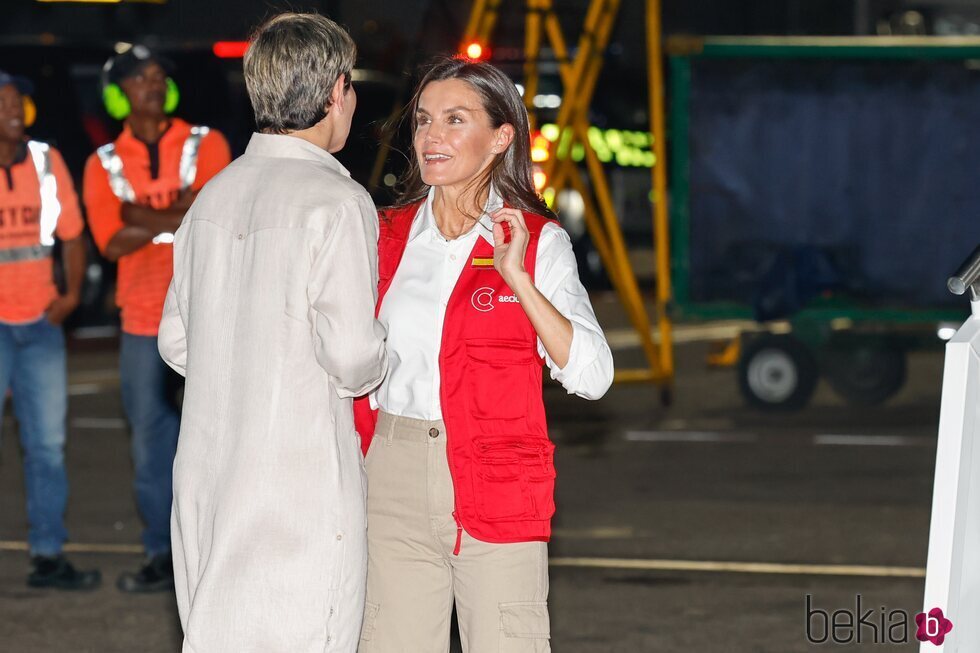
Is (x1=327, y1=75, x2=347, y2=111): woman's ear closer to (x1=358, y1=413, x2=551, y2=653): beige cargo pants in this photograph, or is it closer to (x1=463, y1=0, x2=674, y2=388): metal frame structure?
(x1=358, y1=413, x2=551, y2=653): beige cargo pants

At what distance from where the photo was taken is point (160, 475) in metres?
6.95

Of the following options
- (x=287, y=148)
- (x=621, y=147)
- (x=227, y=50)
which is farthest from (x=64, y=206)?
(x=621, y=147)

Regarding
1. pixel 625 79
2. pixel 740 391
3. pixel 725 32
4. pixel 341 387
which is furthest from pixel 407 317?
pixel 725 32

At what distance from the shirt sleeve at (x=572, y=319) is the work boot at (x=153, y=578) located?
12.0ft

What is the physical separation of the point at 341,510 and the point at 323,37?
1.01 meters

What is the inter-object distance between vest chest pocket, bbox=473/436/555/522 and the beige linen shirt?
0.33 metres

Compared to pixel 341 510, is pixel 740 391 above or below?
below

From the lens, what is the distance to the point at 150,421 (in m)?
6.94

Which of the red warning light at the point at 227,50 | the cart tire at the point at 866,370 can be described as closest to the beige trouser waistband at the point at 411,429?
the cart tire at the point at 866,370

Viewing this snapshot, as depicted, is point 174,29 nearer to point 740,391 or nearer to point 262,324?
point 740,391

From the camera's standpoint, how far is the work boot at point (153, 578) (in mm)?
7032

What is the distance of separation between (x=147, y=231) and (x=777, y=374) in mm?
6549

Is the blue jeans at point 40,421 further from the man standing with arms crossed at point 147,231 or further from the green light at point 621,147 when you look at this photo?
the green light at point 621,147

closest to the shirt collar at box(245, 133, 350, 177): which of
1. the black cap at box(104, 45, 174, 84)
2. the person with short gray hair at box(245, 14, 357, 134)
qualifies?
the person with short gray hair at box(245, 14, 357, 134)
